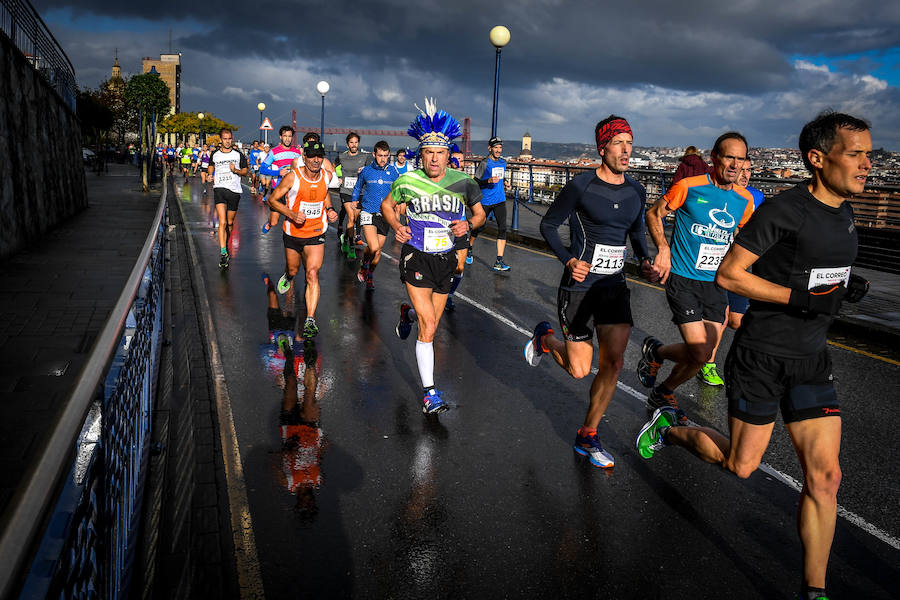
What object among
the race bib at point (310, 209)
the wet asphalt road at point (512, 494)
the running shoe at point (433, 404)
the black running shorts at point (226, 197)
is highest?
the race bib at point (310, 209)

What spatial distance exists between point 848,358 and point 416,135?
17.8ft

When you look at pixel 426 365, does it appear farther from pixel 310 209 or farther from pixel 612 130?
pixel 310 209

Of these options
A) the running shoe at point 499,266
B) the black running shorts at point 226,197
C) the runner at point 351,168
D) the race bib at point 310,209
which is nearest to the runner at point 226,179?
the black running shorts at point 226,197

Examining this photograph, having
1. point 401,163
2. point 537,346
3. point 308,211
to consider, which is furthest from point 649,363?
point 401,163

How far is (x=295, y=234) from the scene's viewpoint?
761cm

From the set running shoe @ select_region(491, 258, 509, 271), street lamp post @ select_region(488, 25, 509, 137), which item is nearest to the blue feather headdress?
running shoe @ select_region(491, 258, 509, 271)

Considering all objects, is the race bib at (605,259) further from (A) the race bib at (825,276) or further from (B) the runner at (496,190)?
(B) the runner at (496,190)

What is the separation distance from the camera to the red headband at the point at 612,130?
4473 mm

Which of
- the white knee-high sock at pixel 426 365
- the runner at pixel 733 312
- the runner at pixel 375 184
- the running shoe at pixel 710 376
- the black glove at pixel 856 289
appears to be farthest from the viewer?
the runner at pixel 375 184

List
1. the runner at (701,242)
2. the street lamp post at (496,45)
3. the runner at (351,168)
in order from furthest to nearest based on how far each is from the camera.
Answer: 1. the street lamp post at (496,45)
2. the runner at (351,168)
3. the runner at (701,242)

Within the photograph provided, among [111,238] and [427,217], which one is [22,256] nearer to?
[111,238]

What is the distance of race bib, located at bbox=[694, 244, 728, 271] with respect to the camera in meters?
5.35

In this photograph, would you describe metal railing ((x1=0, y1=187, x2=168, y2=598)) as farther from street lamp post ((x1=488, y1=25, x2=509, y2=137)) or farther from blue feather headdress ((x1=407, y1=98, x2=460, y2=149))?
street lamp post ((x1=488, y1=25, x2=509, y2=137))

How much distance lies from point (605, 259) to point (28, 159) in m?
13.6
